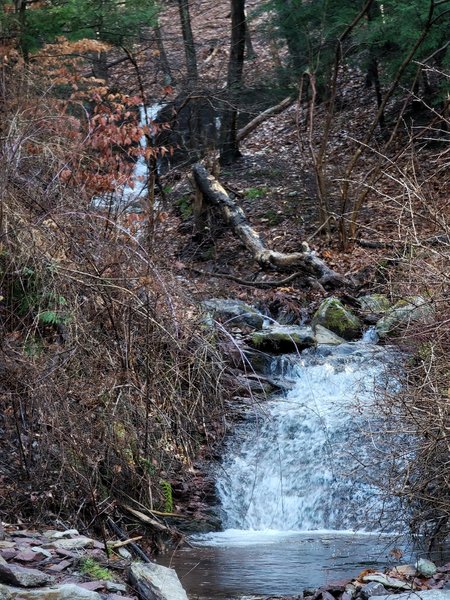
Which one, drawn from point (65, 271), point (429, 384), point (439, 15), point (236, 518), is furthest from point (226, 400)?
point (439, 15)

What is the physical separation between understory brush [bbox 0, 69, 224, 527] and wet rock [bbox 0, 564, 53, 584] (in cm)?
207

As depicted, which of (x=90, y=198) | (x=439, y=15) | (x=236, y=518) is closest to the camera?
(x=236, y=518)

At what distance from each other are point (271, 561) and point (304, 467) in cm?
257

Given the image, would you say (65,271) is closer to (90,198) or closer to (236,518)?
(90,198)

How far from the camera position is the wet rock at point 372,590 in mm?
5703

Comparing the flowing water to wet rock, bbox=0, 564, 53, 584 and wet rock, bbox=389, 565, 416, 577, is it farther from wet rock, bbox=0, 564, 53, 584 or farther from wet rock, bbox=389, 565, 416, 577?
wet rock, bbox=0, 564, 53, 584

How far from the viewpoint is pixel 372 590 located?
5.75 meters

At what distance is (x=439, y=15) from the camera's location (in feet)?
53.7

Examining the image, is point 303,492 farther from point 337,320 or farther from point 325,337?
point 337,320

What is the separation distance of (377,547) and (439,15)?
11691 millimetres

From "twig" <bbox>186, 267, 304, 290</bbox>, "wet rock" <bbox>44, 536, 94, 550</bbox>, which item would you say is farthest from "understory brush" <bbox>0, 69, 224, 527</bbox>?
"twig" <bbox>186, 267, 304, 290</bbox>

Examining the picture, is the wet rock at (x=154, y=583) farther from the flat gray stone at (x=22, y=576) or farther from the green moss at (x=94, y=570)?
the flat gray stone at (x=22, y=576)

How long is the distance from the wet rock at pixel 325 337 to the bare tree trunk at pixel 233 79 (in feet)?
23.8

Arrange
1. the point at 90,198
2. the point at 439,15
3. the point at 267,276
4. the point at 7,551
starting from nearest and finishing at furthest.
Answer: the point at 7,551, the point at 90,198, the point at 267,276, the point at 439,15
